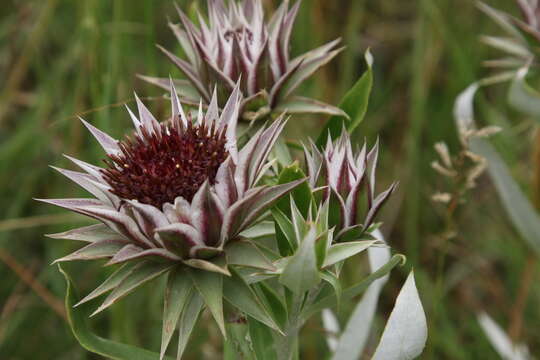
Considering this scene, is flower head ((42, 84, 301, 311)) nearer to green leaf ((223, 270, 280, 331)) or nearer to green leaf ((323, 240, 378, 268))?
green leaf ((223, 270, 280, 331))

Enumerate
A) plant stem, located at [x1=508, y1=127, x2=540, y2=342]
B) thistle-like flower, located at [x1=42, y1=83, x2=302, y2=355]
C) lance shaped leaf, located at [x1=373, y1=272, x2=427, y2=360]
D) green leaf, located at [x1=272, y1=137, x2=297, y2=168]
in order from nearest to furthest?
1. thistle-like flower, located at [x1=42, y1=83, x2=302, y2=355]
2. lance shaped leaf, located at [x1=373, y1=272, x2=427, y2=360]
3. green leaf, located at [x1=272, y1=137, x2=297, y2=168]
4. plant stem, located at [x1=508, y1=127, x2=540, y2=342]

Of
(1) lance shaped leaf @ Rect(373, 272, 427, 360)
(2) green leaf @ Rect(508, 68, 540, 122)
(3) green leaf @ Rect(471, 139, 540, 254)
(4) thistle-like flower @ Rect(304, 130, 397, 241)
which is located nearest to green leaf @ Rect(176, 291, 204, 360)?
(4) thistle-like flower @ Rect(304, 130, 397, 241)

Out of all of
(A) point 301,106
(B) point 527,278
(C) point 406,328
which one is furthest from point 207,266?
(B) point 527,278

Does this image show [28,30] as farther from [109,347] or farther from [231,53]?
[109,347]

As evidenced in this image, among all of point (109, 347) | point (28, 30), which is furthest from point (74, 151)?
point (109, 347)

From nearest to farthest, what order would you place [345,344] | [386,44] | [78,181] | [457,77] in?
[78,181] → [345,344] → [457,77] → [386,44]

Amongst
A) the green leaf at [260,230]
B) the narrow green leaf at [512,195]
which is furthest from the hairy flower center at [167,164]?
the narrow green leaf at [512,195]

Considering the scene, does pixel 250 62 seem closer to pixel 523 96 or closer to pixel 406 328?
pixel 406 328
